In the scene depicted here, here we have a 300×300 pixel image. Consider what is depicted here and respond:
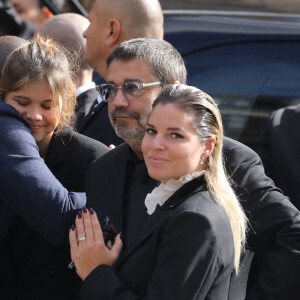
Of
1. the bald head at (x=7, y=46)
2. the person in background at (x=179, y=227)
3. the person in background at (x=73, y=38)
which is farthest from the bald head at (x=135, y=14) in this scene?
the person in background at (x=179, y=227)

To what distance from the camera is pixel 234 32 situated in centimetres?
363

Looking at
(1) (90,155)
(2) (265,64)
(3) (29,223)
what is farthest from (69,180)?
(2) (265,64)

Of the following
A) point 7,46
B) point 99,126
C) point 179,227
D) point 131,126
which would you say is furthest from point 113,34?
point 179,227

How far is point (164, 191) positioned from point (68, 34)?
2121 millimetres

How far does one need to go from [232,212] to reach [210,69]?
4.33 feet

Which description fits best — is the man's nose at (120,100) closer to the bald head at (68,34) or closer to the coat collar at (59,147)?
the coat collar at (59,147)

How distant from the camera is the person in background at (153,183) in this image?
8.72 feet

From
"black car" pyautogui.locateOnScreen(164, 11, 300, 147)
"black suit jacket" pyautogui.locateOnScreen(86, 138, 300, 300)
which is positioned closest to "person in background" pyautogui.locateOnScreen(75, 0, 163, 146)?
"black car" pyautogui.locateOnScreen(164, 11, 300, 147)

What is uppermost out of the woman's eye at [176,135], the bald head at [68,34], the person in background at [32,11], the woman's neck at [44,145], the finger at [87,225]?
the woman's eye at [176,135]

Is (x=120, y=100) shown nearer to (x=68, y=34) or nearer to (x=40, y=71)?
(x=40, y=71)

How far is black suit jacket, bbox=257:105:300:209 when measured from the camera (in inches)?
119

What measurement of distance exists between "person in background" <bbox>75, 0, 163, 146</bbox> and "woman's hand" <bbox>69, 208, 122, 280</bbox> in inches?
53.9

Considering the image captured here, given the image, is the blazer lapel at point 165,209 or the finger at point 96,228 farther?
the finger at point 96,228

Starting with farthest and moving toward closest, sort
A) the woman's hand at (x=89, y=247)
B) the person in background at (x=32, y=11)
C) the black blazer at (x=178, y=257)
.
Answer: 1. the person in background at (x=32, y=11)
2. the woman's hand at (x=89, y=247)
3. the black blazer at (x=178, y=257)
